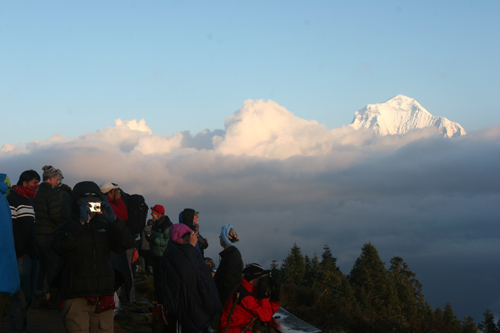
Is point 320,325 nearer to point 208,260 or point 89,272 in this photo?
point 208,260

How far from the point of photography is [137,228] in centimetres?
760

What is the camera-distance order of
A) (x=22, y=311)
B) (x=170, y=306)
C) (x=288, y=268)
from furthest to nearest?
(x=288, y=268) < (x=22, y=311) < (x=170, y=306)

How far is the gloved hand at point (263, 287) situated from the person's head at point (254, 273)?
0.07 metres

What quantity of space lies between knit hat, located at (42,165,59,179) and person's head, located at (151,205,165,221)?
193 centimetres

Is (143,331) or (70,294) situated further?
(143,331)

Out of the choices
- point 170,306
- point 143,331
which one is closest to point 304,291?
point 143,331

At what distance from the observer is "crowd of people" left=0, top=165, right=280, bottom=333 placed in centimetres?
408

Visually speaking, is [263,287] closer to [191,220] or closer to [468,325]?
[191,220]

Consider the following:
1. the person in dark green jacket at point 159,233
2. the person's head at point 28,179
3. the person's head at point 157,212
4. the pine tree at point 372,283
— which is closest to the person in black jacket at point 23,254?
the person's head at point 28,179

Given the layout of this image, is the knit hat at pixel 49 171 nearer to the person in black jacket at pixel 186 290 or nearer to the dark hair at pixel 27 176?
the dark hair at pixel 27 176

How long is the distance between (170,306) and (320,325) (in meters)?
4.13

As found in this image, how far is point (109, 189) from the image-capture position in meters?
6.87

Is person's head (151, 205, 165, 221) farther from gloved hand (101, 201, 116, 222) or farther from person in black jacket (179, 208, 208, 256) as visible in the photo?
gloved hand (101, 201, 116, 222)

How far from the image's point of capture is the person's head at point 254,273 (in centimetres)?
491
